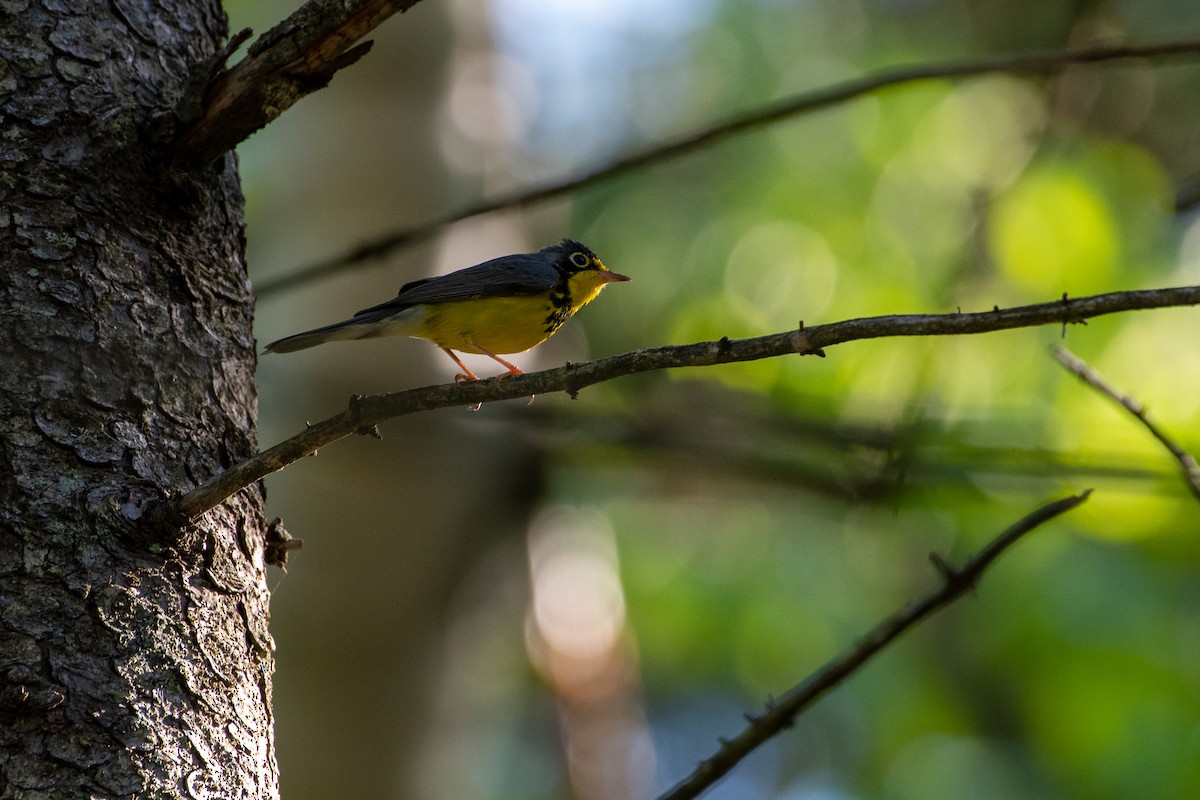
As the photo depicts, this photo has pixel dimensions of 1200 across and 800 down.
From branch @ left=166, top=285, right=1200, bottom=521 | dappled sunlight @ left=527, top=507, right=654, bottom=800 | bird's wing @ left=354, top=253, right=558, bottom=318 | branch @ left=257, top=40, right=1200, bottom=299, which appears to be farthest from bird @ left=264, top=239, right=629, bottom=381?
dappled sunlight @ left=527, top=507, right=654, bottom=800

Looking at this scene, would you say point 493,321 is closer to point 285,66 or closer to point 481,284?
point 481,284

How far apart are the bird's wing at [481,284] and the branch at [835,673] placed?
114 inches

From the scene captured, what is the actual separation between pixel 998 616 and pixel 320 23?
10.4 metres

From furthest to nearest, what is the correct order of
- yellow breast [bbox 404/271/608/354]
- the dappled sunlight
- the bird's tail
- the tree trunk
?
the dappled sunlight, yellow breast [bbox 404/271/608/354], the bird's tail, the tree trunk

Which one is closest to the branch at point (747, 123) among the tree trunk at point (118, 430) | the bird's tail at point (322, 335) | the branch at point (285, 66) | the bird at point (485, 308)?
the bird's tail at point (322, 335)

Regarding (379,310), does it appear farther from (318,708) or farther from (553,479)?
(553,479)

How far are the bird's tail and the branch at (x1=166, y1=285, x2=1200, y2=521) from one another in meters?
1.57

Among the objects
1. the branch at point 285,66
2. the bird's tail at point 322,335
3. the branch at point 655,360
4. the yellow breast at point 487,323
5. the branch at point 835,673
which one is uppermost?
the yellow breast at point 487,323

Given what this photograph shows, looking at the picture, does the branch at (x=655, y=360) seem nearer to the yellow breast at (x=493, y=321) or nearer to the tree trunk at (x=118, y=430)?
the tree trunk at (x=118, y=430)

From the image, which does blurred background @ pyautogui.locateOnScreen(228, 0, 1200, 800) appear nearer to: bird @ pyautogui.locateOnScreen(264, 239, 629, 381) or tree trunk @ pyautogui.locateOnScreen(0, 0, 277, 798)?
bird @ pyautogui.locateOnScreen(264, 239, 629, 381)

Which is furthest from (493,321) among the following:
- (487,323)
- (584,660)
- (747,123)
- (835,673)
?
(584,660)

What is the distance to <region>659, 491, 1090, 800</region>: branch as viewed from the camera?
3301 mm

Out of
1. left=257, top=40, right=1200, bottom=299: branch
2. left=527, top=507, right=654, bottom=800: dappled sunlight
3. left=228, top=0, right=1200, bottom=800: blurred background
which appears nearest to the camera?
left=257, top=40, right=1200, bottom=299: branch

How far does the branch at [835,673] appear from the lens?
330cm
